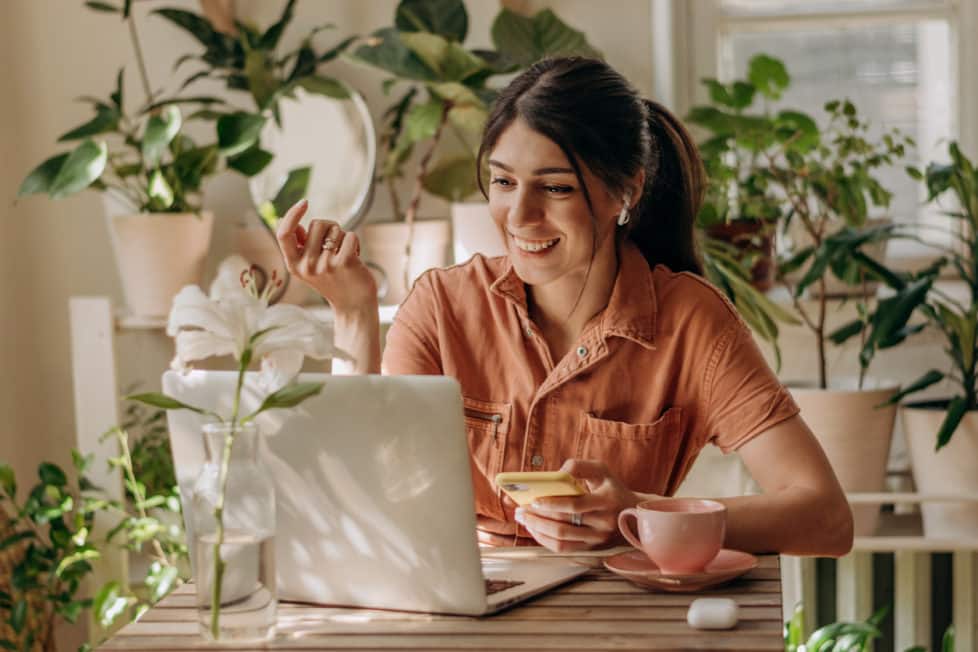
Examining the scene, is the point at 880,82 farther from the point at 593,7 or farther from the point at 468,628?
the point at 468,628

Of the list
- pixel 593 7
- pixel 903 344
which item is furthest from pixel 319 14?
pixel 903 344

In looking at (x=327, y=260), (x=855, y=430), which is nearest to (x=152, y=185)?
(x=327, y=260)

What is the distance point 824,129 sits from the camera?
2.67m

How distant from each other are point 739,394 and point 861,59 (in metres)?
1.39

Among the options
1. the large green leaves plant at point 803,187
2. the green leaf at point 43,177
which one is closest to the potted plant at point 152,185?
the green leaf at point 43,177

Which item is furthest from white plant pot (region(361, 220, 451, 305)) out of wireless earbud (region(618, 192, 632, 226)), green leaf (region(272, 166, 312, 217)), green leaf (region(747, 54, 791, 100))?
wireless earbud (region(618, 192, 632, 226))

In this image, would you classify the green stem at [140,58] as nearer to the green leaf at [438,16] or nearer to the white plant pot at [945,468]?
the green leaf at [438,16]

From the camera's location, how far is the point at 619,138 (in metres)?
1.59

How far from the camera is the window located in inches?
104

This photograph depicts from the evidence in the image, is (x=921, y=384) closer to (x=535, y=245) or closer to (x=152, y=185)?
(x=535, y=245)

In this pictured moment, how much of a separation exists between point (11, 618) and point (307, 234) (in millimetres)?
1238

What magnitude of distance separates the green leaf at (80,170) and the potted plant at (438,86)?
524 mm

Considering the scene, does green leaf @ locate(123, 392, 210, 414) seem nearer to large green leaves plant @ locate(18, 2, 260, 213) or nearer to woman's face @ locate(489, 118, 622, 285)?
woman's face @ locate(489, 118, 622, 285)

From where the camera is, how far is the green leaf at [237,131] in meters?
2.36
